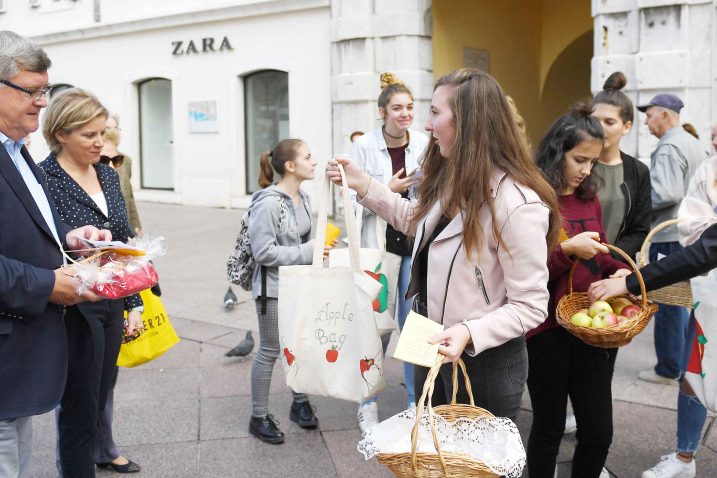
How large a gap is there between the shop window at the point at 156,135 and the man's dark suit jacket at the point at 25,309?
14.8 m

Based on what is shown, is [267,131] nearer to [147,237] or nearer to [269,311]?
[269,311]

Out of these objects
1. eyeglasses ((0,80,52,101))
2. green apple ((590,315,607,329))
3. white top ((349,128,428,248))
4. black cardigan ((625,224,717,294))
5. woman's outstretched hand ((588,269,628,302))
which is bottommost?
green apple ((590,315,607,329))

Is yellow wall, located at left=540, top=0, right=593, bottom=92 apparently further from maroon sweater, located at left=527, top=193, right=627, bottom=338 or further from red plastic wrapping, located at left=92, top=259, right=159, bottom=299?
red plastic wrapping, located at left=92, top=259, right=159, bottom=299

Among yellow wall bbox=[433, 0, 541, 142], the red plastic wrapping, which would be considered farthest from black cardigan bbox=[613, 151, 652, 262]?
yellow wall bbox=[433, 0, 541, 142]

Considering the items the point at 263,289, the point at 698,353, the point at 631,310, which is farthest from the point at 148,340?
the point at 698,353

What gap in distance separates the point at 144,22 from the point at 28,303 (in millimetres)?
14757

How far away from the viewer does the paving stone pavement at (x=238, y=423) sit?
4039 millimetres

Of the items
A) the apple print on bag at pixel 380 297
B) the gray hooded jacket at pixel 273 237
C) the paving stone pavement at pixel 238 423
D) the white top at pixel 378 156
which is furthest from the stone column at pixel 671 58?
the apple print on bag at pixel 380 297

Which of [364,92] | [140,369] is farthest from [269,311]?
[364,92]

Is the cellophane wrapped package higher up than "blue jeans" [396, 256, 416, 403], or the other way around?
the cellophane wrapped package

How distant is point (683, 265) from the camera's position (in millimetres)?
3146

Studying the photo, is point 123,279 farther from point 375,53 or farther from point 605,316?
point 375,53

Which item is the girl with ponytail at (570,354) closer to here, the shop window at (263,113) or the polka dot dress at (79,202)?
the polka dot dress at (79,202)

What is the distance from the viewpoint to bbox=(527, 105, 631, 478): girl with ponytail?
3246 millimetres
